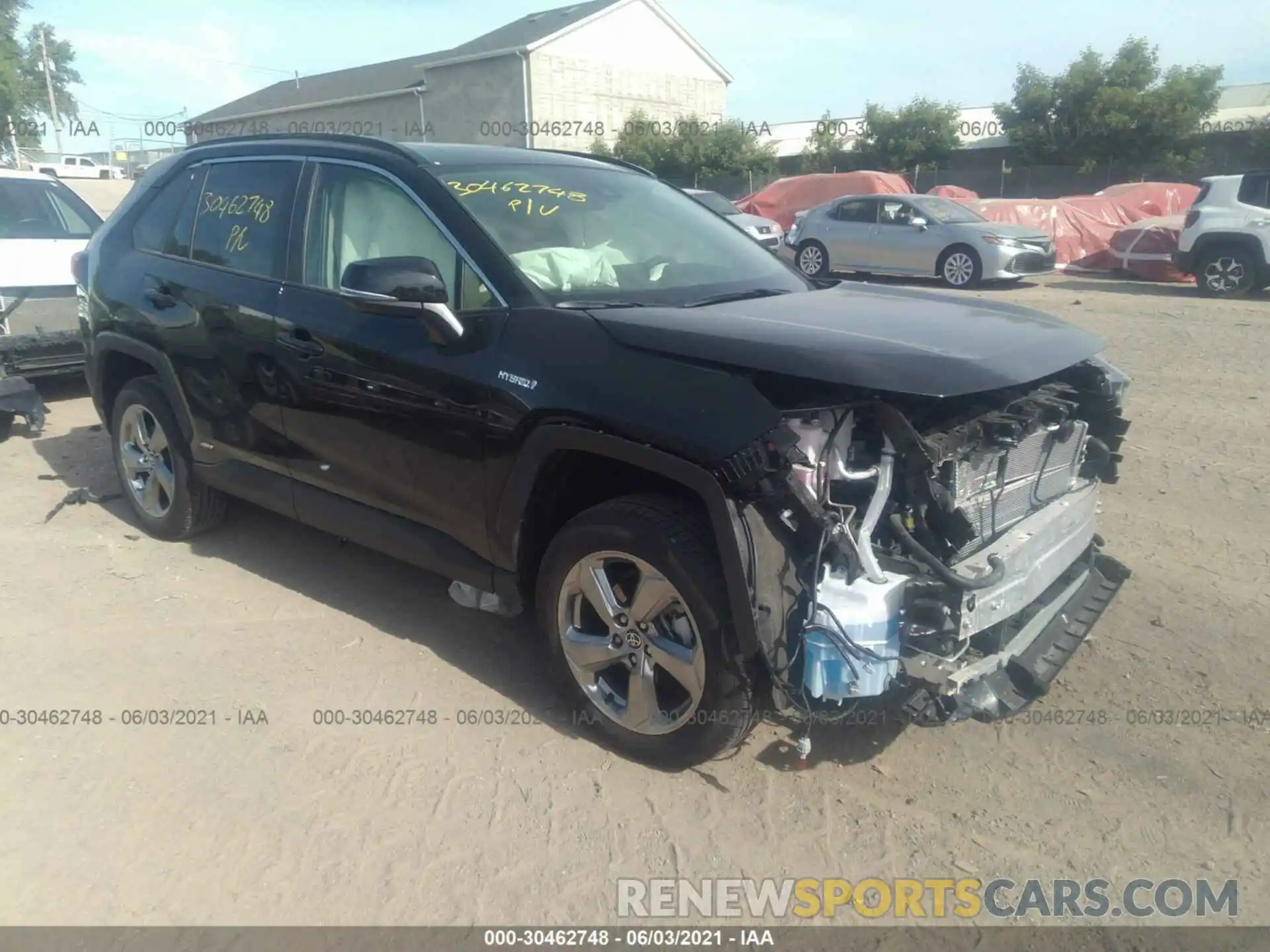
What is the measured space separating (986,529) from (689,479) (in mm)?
1017

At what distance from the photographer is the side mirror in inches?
→ 127

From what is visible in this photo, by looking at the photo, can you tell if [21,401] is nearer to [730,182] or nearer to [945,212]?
[945,212]

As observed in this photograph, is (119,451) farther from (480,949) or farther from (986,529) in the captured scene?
(986,529)

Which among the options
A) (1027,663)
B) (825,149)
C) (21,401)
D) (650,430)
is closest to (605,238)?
(650,430)

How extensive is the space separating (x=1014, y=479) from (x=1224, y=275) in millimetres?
12981

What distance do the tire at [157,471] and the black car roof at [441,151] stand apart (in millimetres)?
1294

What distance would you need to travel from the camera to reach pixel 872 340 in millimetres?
2908

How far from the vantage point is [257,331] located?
419 cm

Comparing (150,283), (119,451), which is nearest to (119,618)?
(119,451)

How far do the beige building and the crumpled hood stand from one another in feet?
114

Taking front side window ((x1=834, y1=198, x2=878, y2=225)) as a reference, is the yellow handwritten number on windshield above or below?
above

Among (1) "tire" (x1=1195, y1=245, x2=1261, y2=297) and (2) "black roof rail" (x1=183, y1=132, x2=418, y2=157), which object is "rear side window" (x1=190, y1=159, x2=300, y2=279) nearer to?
(2) "black roof rail" (x1=183, y1=132, x2=418, y2=157)

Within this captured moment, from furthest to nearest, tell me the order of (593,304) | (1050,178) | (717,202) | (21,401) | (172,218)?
(1050,178) → (717,202) → (21,401) → (172,218) → (593,304)

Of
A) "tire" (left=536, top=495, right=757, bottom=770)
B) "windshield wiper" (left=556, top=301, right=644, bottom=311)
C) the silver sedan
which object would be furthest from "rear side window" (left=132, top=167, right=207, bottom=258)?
the silver sedan
